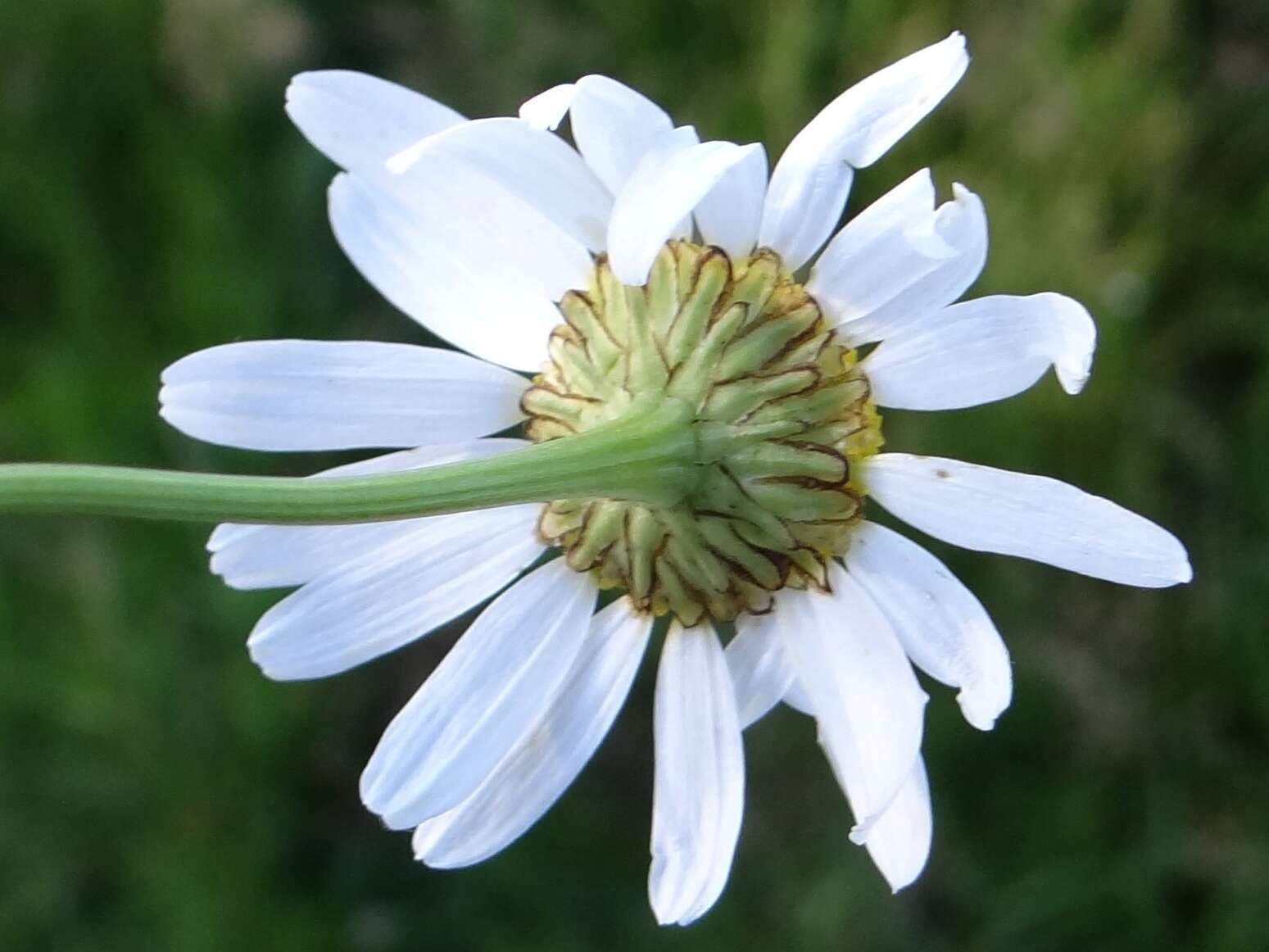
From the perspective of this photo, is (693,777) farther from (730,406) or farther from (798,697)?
(730,406)

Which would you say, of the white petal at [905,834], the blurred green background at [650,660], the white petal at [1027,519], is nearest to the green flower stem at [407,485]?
the white petal at [1027,519]

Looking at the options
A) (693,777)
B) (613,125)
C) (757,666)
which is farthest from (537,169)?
(693,777)

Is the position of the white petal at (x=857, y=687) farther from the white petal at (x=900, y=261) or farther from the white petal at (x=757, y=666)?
the white petal at (x=900, y=261)

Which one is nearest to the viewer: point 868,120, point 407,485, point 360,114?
point 407,485

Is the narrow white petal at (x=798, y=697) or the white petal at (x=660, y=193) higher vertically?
the white petal at (x=660, y=193)

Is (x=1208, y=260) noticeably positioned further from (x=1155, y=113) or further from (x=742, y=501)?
(x=742, y=501)

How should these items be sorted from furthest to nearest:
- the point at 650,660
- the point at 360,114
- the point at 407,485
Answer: the point at 650,660 → the point at 360,114 → the point at 407,485
